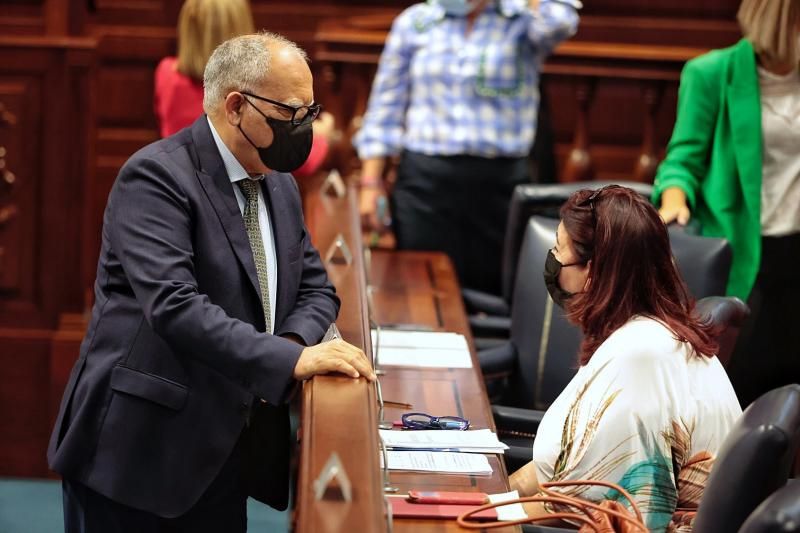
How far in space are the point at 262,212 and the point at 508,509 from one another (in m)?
0.81

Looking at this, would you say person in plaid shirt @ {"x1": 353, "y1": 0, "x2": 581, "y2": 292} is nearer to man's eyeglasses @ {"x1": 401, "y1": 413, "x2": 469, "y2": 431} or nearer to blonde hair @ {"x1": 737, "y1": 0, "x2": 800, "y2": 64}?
blonde hair @ {"x1": 737, "y1": 0, "x2": 800, "y2": 64}

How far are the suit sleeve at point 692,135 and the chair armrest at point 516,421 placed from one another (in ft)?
2.96

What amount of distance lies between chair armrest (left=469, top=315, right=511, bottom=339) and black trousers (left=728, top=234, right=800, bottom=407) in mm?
868

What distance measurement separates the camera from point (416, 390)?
3174 millimetres

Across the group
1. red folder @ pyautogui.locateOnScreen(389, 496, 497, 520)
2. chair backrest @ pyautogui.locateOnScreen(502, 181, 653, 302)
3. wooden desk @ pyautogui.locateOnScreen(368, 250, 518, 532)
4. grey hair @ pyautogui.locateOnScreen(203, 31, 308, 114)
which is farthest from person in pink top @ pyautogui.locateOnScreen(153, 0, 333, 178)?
red folder @ pyautogui.locateOnScreen(389, 496, 497, 520)

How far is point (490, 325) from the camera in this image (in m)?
4.57

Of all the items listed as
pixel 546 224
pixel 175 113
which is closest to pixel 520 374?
pixel 546 224

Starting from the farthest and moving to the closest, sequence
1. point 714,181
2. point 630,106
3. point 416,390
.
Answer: point 630,106, point 714,181, point 416,390

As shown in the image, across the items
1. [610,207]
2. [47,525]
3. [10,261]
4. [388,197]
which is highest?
[610,207]

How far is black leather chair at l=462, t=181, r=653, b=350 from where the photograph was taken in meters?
4.36

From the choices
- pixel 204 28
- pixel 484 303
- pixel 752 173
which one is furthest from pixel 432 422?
pixel 204 28

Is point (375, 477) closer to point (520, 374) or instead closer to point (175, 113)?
point (520, 374)

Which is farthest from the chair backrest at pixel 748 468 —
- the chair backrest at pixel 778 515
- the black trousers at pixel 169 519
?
the black trousers at pixel 169 519

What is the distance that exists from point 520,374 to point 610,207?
134 cm
